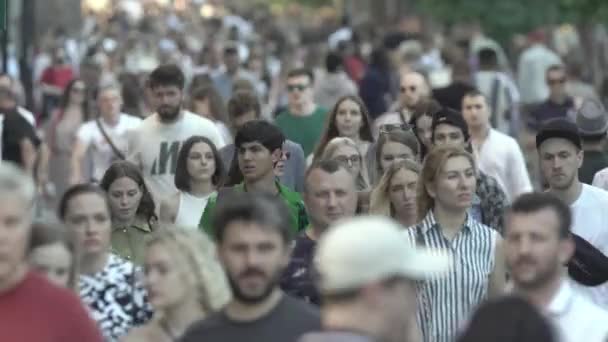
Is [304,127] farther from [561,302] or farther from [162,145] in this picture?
[561,302]

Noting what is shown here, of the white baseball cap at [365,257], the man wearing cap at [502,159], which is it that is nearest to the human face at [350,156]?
the man wearing cap at [502,159]

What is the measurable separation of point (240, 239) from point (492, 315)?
168cm

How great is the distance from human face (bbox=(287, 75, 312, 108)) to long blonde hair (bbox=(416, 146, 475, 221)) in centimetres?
756

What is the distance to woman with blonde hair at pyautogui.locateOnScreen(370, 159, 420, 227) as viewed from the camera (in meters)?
13.3

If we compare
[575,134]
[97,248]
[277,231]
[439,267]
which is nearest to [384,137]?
[575,134]

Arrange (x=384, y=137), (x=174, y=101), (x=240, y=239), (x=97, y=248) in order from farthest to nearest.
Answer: (x=174, y=101) < (x=384, y=137) < (x=97, y=248) < (x=240, y=239)

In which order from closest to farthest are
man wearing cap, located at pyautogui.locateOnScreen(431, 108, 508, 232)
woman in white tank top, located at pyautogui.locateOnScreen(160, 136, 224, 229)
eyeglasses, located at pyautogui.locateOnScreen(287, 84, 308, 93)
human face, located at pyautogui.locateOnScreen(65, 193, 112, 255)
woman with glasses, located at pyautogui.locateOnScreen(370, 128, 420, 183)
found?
human face, located at pyautogui.locateOnScreen(65, 193, 112, 255) < man wearing cap, located at pyautogui.locateOnScreen(431, 108, 508, 232) < woman in white tank top, located at pyautogui.locateOnScreen(160, 136, 224, 229) < woman with glasses, located at pyautogui.locateOnScreen(370, 128, 420, 183) < eyeglasses, located at pyautogui.locateOnScreen(287, 84, 308, 93)

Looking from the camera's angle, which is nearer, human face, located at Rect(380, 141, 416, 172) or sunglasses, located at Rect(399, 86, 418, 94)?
human face, located at Rect(380, 141, 416, 172)

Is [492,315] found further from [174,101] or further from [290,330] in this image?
[174,101]

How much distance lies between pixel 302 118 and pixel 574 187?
659cm

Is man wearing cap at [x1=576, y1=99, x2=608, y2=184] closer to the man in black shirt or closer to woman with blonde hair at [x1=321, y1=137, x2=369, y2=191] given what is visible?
woman with blonde hair at [x1=321, y1=137, x2=369, y2=191]

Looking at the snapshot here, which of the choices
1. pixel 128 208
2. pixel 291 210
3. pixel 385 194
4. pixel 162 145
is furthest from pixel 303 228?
pixel 162 145

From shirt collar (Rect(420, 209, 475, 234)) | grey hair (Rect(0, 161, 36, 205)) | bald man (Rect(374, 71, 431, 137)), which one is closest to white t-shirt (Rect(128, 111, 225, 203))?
bald man (Rect(374, 71, 431, 137))

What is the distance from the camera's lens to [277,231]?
876 cm
